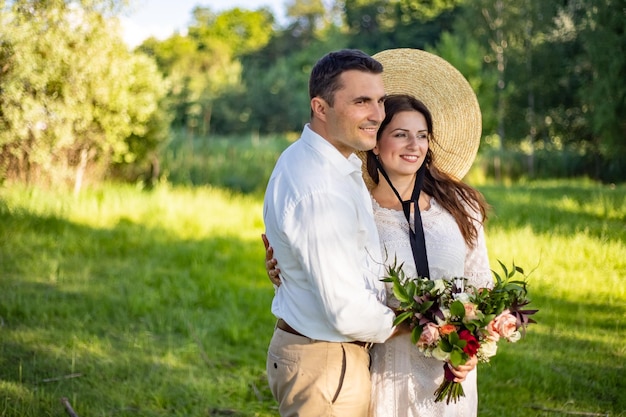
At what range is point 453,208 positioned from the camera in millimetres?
3588

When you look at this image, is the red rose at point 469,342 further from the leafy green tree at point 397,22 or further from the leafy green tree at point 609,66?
the leafy green tree at point 397,22

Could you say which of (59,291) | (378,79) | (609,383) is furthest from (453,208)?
(59,291)

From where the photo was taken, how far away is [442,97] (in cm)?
388

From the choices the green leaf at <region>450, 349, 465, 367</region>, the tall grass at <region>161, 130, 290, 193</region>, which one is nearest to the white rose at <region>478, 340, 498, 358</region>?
the green leaf at <region>450, 349, 465, 367</region>

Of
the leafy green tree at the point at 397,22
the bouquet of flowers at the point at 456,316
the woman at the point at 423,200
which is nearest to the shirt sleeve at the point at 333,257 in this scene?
the bouquet of flowers at the point at 456,316

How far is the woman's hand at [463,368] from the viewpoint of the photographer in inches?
116

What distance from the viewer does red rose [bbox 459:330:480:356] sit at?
9.36 ft

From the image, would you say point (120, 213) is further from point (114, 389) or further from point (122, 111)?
point (114, 389)

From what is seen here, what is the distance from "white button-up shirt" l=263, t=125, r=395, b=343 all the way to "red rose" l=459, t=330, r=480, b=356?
31 cm

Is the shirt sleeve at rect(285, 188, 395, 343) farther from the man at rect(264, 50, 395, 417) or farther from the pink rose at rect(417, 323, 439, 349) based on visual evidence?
the pink rose at rect(417, 323, 439, 349)

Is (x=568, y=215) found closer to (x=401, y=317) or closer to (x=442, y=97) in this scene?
(x=442, y=97)

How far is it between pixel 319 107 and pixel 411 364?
1.31m

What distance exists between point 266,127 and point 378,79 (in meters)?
41.5

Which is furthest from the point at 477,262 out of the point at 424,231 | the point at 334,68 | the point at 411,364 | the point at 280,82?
the point at 280,82
